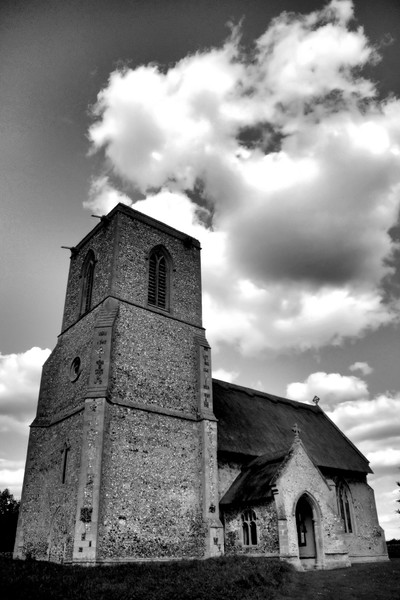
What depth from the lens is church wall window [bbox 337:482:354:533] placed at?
27831 mm

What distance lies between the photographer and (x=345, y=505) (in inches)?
1122

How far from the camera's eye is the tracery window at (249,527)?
2028 cm

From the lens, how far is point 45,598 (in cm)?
1154

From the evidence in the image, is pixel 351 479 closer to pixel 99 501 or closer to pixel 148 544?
pixel 148 544

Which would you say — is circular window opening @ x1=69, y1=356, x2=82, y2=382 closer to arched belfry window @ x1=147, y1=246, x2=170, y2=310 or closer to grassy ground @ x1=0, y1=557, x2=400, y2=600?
arched belfry window @ x1=147, y1=246, x2=170, y2=310

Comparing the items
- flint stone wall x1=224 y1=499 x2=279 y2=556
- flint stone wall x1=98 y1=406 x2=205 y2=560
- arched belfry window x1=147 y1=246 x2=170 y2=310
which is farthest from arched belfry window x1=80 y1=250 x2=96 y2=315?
flint stone wall x1=224 y1=499 x2=279 y2=556

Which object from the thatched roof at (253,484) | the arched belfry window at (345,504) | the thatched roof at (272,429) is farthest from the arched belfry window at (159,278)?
the arched belfry window at (345,504)

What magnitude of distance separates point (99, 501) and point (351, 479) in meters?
18.4

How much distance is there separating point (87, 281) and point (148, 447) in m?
10.3

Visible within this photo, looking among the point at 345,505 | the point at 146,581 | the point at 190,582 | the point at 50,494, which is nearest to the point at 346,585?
the point at 190,582

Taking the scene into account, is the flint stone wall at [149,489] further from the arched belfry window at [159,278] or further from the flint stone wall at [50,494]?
the arched belfry window at [159,278]

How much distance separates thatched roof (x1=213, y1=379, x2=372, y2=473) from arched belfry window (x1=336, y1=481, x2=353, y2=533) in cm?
125

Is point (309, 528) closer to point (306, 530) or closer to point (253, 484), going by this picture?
point (306, 530)

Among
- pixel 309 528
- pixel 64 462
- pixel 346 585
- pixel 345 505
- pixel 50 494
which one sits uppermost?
pixel 64 462
